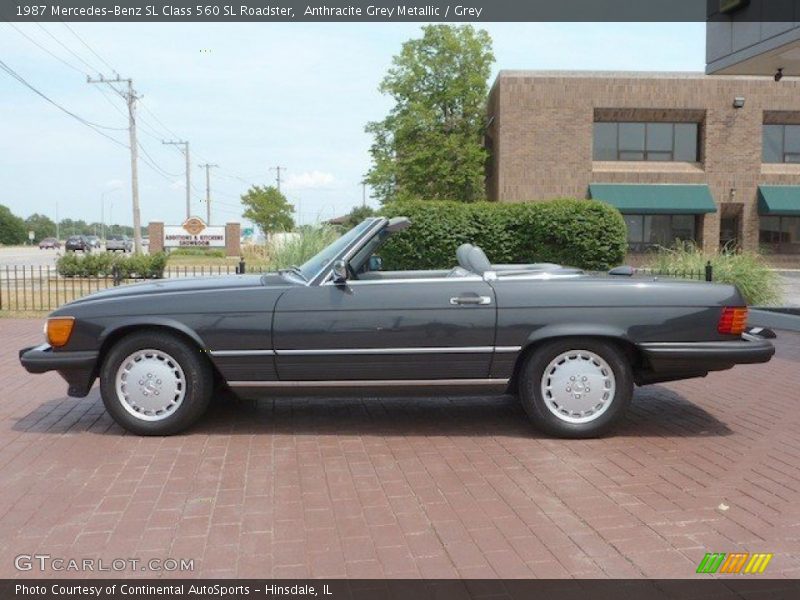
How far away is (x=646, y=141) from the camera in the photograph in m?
34.6

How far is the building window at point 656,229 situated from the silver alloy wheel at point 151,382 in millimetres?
31932

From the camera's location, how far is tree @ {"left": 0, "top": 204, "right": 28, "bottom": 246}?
110062 millimetres

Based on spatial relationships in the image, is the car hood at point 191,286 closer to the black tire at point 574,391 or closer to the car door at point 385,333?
the car door at point 385,333

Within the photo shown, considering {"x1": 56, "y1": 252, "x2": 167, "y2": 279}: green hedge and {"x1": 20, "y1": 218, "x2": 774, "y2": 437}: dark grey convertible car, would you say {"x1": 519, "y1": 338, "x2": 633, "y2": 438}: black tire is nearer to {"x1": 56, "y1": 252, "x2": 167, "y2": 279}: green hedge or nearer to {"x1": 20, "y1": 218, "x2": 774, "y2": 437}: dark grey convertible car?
{"x1": 20, "y1": 218, "x2": 774, "y2": 437}: dark grey convertible car

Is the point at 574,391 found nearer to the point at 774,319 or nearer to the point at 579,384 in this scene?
the point at 579,384

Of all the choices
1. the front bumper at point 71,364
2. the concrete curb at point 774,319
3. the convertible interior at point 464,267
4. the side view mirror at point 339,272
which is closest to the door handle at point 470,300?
the convertible interior at point 464,267

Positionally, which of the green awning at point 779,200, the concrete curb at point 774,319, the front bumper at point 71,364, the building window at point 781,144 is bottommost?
the concrete curb at point 774,319

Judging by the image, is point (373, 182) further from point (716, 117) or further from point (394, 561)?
point (394, 561)

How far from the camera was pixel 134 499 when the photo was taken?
12.7 ft

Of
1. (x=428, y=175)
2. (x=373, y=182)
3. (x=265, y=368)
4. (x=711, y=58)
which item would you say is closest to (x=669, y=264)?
(x=711, y=58)

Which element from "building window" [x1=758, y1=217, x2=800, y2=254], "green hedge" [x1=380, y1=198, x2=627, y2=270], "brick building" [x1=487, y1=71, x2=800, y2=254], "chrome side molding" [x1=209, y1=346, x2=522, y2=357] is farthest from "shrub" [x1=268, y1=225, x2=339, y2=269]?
"building window" [x1=758, y1=217, x2=800, y2=254]

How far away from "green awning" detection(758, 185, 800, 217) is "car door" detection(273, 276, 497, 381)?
3328 cm

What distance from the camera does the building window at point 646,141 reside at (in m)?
34.4
